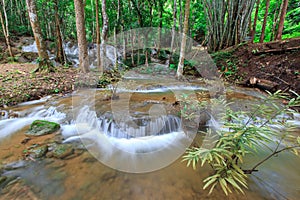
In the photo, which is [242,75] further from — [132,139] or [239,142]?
[239,142]

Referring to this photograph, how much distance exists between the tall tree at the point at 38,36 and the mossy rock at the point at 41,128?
4550 millimetres

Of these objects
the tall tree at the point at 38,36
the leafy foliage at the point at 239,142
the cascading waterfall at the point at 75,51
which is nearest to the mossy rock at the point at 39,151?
the leafy foliage at the point at 239,142

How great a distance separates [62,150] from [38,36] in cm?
623

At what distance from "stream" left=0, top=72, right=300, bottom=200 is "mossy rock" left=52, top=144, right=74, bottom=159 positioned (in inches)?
5.8

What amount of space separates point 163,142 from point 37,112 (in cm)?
367

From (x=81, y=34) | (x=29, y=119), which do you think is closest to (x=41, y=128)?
(x=29, y=119)

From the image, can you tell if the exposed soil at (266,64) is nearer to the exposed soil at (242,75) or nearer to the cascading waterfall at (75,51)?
the exposed soil at (242,75)

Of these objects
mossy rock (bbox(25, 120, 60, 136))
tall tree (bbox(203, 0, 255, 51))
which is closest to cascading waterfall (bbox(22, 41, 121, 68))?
tall tree (bbox(203, 0, 255, 51))

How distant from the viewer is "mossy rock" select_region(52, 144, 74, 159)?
9.28ft

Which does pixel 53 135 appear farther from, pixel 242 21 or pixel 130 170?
pixel 242 21

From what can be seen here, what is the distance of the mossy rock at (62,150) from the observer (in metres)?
2.83

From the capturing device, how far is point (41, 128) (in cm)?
350

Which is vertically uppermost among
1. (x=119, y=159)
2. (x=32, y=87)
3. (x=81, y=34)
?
(x=81, y=34)

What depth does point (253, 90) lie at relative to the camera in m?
6.72
